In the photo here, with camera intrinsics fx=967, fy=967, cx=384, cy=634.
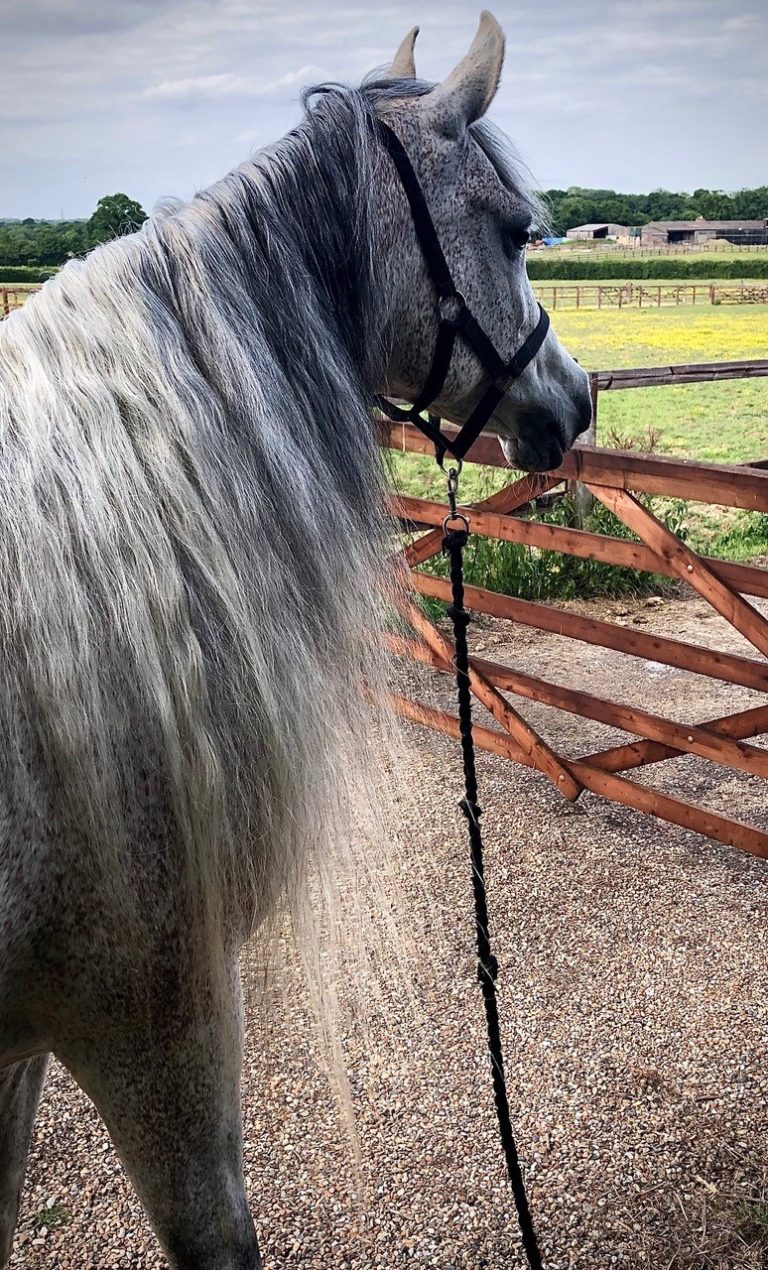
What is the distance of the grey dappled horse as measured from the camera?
1307 mm

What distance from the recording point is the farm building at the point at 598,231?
96.1m

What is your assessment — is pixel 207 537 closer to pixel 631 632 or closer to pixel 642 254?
pixel 631 632

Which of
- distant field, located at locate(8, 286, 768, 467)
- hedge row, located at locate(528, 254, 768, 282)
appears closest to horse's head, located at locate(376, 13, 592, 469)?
distant field, located at locate(8, 286, 768, 467)

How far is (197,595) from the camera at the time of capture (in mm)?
1392

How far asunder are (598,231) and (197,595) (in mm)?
111670

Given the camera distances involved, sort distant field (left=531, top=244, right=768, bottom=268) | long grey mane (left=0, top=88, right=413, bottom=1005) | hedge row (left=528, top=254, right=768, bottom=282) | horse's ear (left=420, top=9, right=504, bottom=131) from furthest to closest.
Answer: distant field (left=531, top=244, right=768, bottom=268), hedge row (left=528, top=254, right=768, bottom=282), horse's ear (left=420, top=9, right=504, bottom=131), long grey mane (left=0, top=88, right=413, bottom=1005)

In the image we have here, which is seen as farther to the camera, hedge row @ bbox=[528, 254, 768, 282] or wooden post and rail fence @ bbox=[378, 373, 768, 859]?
hedge row @ bbox=[528, 254, 768, 282]

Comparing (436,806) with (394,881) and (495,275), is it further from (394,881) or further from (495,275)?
(495,275)

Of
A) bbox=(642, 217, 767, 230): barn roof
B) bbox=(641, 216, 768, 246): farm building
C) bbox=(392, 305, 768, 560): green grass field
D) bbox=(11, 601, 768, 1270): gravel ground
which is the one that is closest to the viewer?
bbox=(11, 601, 768, 1270): gravel ground

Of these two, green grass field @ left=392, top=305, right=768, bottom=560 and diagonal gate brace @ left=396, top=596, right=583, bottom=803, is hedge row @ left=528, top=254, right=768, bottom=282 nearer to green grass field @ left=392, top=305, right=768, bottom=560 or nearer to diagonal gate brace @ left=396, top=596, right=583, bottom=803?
green grass field @ left=392, top=305, right=768, bottom=560

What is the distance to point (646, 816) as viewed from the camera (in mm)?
4422

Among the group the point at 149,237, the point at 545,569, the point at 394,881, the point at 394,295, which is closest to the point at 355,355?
the point at 394,295

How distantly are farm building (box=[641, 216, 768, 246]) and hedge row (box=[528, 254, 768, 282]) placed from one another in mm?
Answer: 20643

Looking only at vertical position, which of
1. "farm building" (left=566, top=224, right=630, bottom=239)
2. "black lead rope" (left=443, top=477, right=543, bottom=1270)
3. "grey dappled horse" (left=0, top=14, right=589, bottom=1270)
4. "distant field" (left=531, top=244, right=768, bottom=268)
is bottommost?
"black lead rope" (left=443, top=477, right=543, bottom=1270)
